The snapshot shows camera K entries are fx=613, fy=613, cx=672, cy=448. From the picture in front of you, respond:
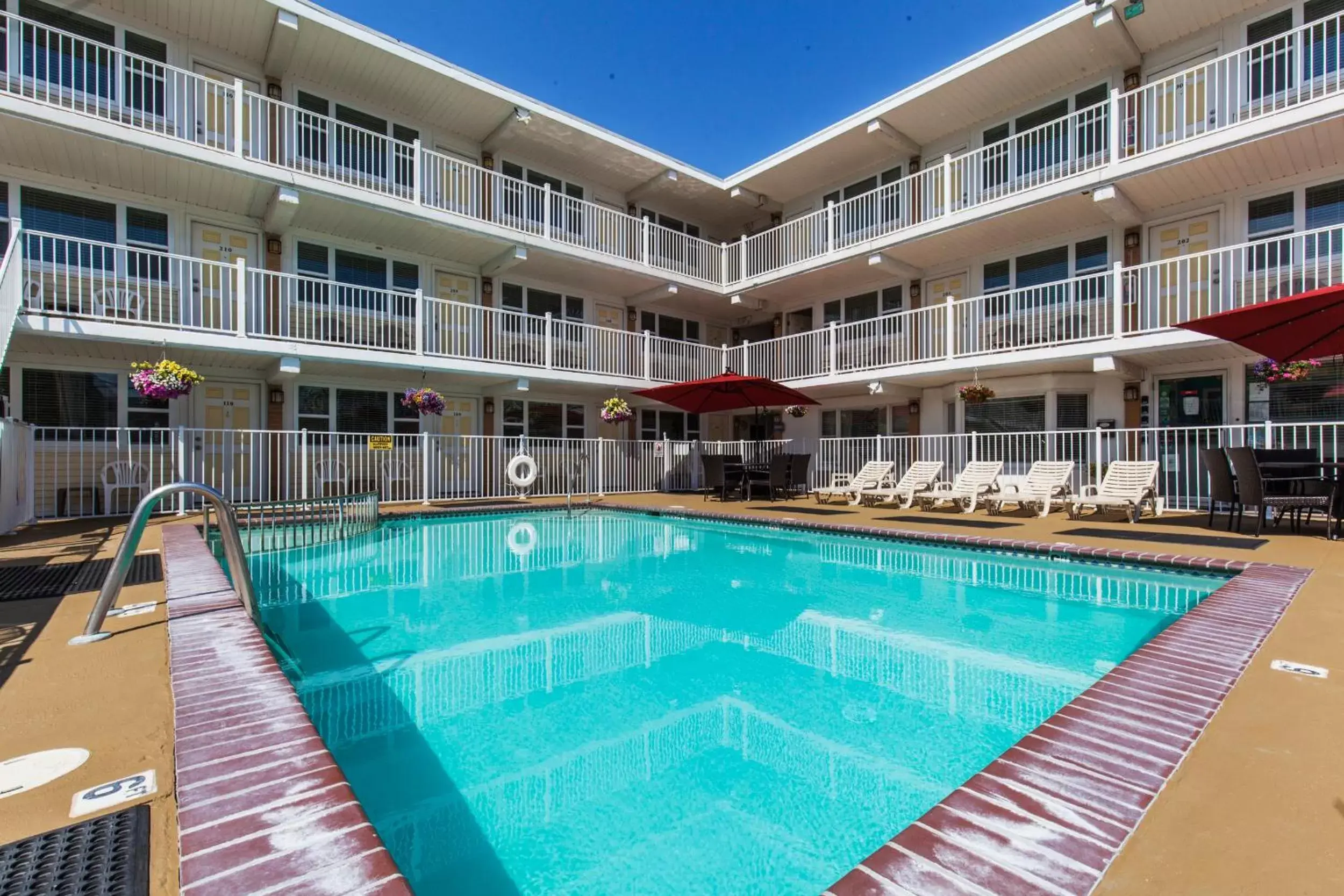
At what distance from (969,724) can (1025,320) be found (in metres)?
11.2

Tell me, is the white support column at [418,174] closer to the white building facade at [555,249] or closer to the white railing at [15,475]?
the white building facade at [555,249]

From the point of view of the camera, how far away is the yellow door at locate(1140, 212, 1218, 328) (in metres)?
10.5

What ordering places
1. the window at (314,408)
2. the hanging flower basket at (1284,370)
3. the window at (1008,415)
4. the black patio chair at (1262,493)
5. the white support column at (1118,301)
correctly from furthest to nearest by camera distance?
the window at (1008,415), the window at (314,408), the white support column at (1118,301), the hanging flower basket at (1284,370), the black patio chair at (1262,493)

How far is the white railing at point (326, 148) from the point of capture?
1105 centimetres

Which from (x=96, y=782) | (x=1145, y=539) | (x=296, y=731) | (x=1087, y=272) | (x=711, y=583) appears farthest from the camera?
(x=1087, y=272)

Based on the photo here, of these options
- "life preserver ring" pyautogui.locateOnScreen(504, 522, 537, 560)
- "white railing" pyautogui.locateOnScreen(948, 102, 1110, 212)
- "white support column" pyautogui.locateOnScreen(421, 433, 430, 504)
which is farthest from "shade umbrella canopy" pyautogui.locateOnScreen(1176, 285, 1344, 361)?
"white support column" pyautogui.locateOnScreen(421, 433, 430, 504)

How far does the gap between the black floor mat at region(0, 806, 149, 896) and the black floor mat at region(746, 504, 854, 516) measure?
9.82 meters

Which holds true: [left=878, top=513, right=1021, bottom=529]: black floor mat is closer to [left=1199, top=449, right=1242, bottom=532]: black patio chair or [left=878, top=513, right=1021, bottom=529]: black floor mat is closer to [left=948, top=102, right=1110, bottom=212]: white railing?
[left=1199, top=449, right=1242, bottom=532]: black patio chair

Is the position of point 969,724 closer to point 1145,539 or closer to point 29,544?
point 1145,539

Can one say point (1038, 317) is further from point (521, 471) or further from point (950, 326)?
point (521, 471)

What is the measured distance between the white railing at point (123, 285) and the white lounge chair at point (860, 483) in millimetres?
11936

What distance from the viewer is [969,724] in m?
3.28

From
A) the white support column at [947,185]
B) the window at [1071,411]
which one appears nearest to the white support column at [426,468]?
the white support column at [947,185]

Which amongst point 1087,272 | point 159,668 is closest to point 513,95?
point 1087,272
